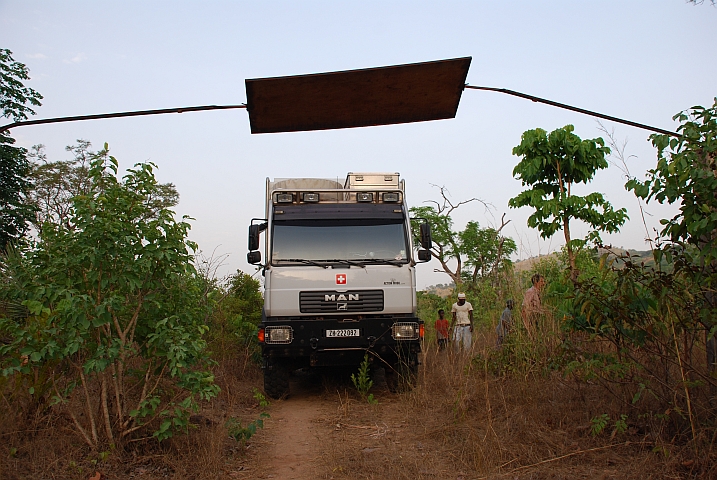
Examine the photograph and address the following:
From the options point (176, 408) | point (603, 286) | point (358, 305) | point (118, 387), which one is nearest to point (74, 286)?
point (118, 387)

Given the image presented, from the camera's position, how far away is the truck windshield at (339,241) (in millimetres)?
8188

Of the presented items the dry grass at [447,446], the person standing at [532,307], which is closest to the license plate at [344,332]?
the dry grass at [447,446]

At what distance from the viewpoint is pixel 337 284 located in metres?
7.95

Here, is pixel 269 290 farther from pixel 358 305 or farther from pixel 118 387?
pixel 118 387

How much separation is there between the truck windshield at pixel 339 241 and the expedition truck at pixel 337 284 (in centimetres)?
1

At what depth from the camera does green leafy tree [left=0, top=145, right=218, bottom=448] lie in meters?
4.54

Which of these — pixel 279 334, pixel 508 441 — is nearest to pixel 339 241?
pixel 279 334

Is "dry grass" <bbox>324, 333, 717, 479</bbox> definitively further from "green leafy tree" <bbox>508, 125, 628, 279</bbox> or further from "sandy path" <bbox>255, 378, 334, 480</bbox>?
"green leafy tree" <bbox>508, 125, 628, 279</bbox>

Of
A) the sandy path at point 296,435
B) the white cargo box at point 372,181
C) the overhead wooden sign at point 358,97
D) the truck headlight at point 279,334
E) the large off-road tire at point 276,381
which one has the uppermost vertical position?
the white cargo box at point 372,181

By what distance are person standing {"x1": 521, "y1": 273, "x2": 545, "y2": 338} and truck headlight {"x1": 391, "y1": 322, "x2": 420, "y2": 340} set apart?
1425 millimetres

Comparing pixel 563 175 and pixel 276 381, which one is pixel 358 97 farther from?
pixel 563 175

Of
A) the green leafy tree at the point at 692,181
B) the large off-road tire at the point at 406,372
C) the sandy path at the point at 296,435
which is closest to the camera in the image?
the green leafy tree at the point at 692,181

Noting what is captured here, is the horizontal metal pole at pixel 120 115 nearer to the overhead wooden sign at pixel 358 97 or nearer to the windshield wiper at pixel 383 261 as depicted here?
the overhead wooden sign at pixel 358 97

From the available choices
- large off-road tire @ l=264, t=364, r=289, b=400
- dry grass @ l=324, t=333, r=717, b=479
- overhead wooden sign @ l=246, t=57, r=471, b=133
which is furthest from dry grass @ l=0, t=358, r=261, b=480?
overhead wooden sign @ l=246, t=57, r=471, b=133
